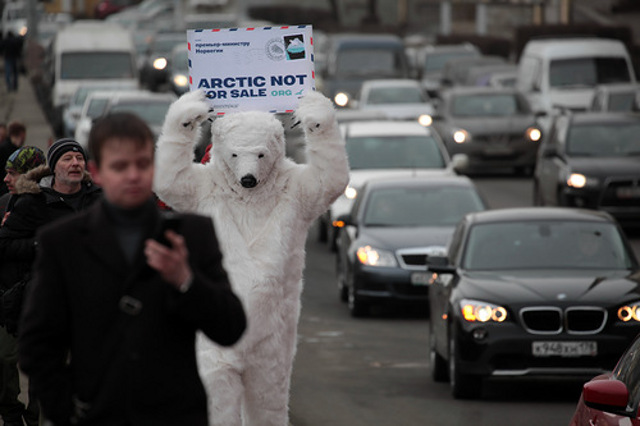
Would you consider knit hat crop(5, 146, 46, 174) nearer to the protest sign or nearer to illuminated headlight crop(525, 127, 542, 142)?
the protest sign

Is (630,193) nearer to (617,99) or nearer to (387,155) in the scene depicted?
(387,155)

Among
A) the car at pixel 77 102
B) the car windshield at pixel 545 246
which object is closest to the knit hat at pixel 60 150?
the car windshield at pixel 545 246

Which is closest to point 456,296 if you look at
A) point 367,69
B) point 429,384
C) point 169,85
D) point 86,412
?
point 429,384

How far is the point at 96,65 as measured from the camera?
43.0 meters

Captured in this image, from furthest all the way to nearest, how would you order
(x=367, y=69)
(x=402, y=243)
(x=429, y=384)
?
1. (x=367, y=69)
2. (x=402, y=243)
3. (x=429, y=384)

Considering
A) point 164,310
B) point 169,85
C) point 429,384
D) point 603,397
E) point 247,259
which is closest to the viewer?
point 164,310

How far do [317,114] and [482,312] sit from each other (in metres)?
4.81

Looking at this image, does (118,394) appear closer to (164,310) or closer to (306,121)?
(164,310)

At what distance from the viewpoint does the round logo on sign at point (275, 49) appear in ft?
26.9

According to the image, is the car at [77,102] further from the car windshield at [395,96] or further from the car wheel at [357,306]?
the car wheel at [357,306]

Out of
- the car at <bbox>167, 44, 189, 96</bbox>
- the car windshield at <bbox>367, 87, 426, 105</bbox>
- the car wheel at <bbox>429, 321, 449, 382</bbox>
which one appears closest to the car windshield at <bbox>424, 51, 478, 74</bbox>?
the car at <bbox>167, 44, 189, 96</bbox>

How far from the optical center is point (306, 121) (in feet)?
25.2

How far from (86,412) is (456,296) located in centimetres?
800

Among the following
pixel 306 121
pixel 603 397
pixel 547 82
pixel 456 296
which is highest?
pixel 306 121
